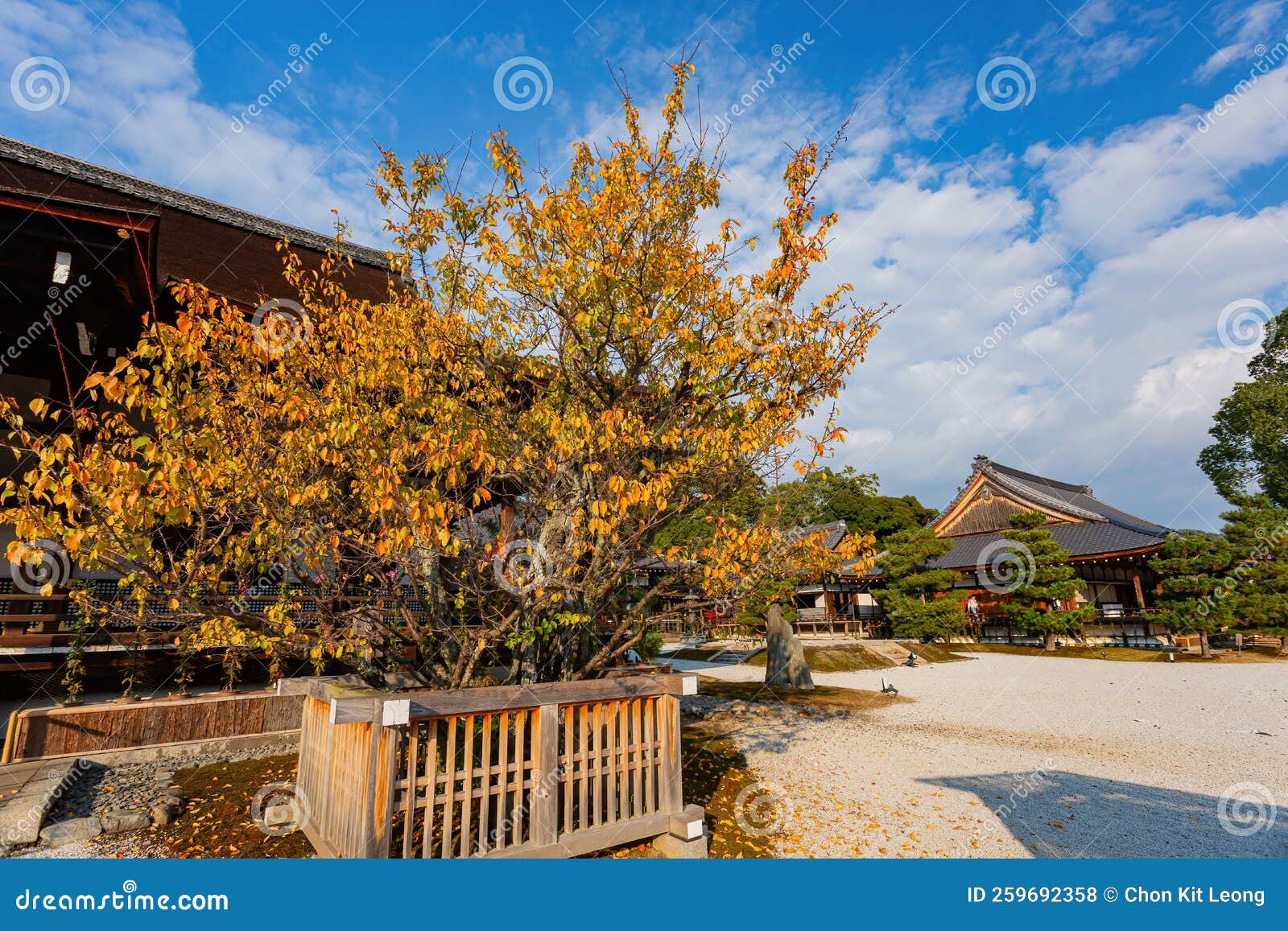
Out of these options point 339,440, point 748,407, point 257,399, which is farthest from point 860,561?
point 257,399

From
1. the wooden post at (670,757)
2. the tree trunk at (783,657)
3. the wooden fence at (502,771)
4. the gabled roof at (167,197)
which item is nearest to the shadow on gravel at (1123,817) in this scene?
the wooden post at (670,757)

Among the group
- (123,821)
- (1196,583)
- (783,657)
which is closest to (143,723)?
(123,821)

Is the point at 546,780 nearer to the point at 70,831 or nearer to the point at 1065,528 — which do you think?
the point at 70,831

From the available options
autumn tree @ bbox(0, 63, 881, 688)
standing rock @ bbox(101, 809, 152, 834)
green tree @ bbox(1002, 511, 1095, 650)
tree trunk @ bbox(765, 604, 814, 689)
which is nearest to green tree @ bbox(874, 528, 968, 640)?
green tree @ bbox(1002, 511, 1095, 650)

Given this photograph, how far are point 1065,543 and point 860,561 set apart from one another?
2635 centimetres

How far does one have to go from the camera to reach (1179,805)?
646 cm

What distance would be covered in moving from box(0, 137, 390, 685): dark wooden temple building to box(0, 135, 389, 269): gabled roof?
0.04m

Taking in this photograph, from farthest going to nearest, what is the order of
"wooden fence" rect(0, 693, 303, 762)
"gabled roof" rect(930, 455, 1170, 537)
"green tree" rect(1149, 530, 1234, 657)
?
"gabled roof" rect(930, 455, 1170, 537)
"green tree" rect(1149, 530, 1234, 657)
"wooden fence" rect(0, 693, 303, 762)

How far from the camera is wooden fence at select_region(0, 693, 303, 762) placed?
6586mm

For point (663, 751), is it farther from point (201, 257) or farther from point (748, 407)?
point (201, 257)

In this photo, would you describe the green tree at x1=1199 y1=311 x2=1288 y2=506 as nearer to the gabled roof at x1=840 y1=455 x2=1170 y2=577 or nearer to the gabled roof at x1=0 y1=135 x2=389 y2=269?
the gabled roof at x1=840 y1=455 x2=1170 y2=577

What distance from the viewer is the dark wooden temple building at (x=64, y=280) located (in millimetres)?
7074

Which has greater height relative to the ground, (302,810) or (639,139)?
(639,139)

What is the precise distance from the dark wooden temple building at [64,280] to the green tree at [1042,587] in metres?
24.2
